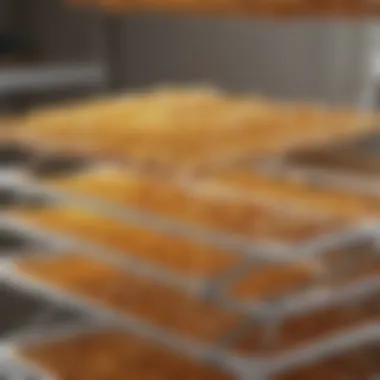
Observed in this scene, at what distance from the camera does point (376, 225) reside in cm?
94

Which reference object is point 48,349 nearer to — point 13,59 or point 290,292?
point 290,292

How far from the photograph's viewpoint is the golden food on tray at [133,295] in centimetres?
106

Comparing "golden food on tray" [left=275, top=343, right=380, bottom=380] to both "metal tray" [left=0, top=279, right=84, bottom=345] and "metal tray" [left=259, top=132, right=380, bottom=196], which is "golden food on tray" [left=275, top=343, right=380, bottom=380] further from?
"metal tray" [left=0, top=279, right=84, bottom=345]

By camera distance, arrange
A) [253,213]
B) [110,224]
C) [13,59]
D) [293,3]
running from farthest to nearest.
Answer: [13,59]
[110,224]
[253,213]
[293,3]

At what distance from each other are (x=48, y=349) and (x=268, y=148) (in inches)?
16.2

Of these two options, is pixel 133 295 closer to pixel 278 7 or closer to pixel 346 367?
pixel 346 367

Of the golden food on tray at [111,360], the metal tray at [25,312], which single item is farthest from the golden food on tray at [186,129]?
the metal tray at [25,312]

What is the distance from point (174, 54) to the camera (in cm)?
157

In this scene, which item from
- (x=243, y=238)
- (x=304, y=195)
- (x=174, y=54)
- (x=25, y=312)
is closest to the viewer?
(x=243, y=238)

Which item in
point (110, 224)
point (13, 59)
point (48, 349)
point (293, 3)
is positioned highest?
point (293, 3)

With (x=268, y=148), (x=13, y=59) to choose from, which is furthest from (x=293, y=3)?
(x=13, y=59)

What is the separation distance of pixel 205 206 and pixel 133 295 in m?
0.14

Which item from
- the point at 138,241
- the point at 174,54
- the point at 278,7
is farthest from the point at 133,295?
the point at 174,54

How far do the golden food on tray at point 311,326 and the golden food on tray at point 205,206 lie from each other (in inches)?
4.2
